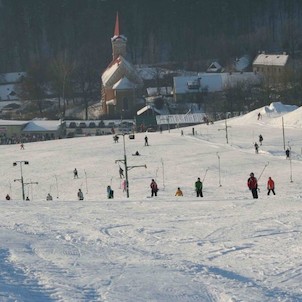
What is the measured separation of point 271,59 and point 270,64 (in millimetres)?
742

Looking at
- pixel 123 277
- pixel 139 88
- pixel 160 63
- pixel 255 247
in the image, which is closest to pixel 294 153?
pixel 255 247

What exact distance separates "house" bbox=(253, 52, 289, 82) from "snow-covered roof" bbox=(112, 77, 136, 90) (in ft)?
37.6

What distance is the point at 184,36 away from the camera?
79.4 metres

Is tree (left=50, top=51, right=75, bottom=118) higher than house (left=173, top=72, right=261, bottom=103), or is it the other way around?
tree (left=50, top=51, right=75, bottom=118)

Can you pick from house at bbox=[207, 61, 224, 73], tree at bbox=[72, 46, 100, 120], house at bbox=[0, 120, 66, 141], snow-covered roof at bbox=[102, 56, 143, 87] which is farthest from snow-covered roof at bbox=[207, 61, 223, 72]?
house at bbox=[0, 120, 66, 141]

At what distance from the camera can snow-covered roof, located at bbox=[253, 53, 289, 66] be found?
65.2 m

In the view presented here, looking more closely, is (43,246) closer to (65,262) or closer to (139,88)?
(65,262)

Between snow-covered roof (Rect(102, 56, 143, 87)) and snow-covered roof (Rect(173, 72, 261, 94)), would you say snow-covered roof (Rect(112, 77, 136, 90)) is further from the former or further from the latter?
snow-covered roof (Rect(173, 72, 261, 94))

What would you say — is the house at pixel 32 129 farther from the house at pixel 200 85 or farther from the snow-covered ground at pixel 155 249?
the snow-covered ground at pixel 155 249

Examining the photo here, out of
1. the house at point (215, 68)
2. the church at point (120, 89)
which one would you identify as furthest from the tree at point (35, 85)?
the house at point (215, 68)

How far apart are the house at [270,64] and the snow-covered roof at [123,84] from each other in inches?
451

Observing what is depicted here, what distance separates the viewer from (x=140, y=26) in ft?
272

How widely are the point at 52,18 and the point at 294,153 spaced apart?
61.0 m

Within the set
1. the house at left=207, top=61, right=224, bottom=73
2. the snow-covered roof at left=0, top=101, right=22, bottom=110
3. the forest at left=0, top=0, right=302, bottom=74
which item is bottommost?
the snow-covered roof at left=0, top=101, right=22, bottom=110
